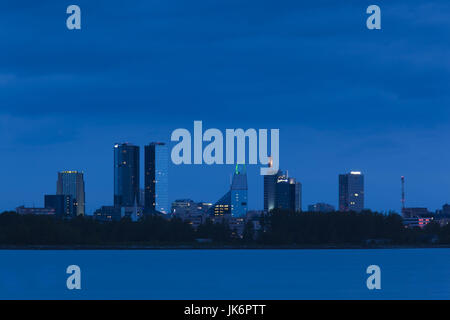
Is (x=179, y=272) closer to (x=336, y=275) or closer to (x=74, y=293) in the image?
(x=336, y=275)

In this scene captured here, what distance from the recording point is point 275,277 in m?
112

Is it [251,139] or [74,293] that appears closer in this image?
[251,139]

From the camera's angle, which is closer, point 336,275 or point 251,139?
point 251,139

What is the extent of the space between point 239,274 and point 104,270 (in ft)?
71.6

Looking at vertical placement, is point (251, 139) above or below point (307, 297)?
above

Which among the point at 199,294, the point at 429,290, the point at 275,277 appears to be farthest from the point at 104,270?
the point at 429,290

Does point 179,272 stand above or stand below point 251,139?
below

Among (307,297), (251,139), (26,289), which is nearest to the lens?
(251,139)

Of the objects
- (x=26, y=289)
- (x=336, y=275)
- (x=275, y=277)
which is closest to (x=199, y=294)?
(x=26, y=289)
